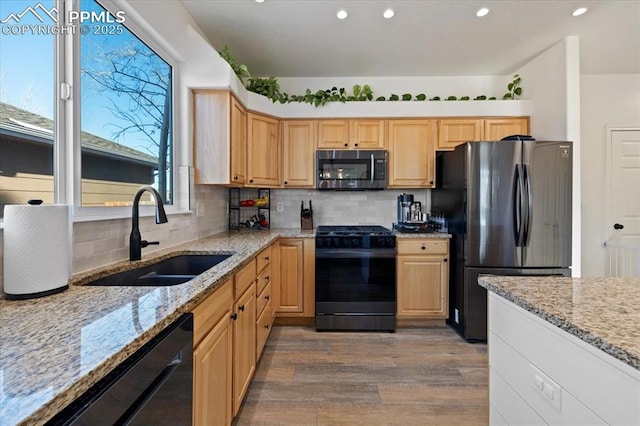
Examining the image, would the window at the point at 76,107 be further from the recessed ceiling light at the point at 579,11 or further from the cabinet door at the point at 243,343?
the recessed ceiling light at the point at 579,11

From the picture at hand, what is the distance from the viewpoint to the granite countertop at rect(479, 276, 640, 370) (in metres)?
0.66

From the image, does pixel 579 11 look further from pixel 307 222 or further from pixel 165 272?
pixel 165 272

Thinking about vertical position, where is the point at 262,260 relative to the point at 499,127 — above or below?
below

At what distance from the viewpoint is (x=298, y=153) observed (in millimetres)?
3174

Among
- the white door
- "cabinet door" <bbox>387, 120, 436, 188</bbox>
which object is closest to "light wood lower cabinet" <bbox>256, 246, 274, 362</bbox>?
"cabinet door" <bbox>387, 120, 436, 188</bbox>

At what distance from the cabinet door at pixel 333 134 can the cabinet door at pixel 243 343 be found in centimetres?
186

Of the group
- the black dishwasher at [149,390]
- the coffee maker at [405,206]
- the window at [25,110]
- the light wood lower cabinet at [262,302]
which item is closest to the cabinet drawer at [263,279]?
the light wood lower cabinet at [262,302]

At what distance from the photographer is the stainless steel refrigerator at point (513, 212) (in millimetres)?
2523

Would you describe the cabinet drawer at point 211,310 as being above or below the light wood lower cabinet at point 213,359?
above

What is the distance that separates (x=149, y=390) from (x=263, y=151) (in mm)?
2496

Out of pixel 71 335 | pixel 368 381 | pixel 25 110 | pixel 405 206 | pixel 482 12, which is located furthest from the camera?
pixel 405 206

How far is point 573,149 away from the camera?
8.73 feet

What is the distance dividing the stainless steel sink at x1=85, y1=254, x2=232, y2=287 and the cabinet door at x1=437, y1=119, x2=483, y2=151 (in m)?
2.60

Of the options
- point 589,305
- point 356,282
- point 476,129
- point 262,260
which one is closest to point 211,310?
point 262,260
